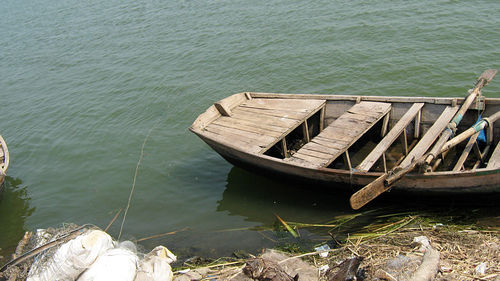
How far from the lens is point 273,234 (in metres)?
6.74

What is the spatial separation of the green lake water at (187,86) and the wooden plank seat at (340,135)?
723 mm

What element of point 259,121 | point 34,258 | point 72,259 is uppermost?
point 259,121

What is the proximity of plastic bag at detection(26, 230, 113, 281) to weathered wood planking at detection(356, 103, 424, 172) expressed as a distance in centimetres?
386

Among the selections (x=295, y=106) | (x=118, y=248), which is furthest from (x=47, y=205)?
(x=295, y=106)

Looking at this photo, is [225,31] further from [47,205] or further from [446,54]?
[47,205]

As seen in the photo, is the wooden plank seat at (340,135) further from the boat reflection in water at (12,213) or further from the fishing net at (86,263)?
the boat reflection in water at (12,213)

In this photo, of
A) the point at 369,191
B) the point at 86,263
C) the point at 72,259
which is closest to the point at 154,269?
the point at 86,263

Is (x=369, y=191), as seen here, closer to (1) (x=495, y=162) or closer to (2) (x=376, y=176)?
(2) (x=376, y=176)

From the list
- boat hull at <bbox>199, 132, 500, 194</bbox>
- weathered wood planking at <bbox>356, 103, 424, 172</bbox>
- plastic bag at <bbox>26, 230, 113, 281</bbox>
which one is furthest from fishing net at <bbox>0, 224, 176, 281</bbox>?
weathered wood planking at <bbox>356, 103, 424, 172</bbox>

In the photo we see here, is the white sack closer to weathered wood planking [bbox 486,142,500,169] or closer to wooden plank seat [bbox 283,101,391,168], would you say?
wooden plank seat [bbox 283,101,391,168]

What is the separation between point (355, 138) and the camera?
22.2ft

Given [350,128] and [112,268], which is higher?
[350,128]

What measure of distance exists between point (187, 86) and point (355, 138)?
6.38 m

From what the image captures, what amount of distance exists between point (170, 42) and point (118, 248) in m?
10.2
